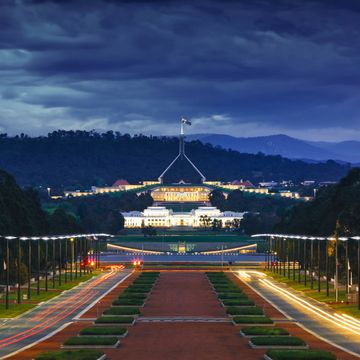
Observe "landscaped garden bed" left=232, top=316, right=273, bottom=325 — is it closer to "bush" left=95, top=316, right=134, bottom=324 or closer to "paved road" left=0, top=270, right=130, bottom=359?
"bush" left=95, top=316, right=134, bottom=324

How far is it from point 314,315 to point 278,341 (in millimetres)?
21982

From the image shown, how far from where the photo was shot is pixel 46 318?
82.9 m

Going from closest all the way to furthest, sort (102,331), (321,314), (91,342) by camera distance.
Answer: (91,342) → (102,331) → (321,314)

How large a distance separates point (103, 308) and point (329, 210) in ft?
186

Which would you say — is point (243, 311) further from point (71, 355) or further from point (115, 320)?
point (71, 355)

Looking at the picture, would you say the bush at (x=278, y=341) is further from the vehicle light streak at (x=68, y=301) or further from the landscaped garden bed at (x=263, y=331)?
the vehicle light streak at (x=68, y=301)

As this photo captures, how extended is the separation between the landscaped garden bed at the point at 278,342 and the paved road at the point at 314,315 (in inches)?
86.9

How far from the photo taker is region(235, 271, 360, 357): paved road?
68.6 meters

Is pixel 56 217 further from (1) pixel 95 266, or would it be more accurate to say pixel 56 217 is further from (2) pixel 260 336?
(2) pixel 260 336

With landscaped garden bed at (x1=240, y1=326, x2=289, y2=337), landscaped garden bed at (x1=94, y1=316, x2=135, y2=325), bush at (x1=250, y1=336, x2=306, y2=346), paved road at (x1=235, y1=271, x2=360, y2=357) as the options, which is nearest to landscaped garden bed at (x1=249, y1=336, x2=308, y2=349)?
bush at (x1=250, y1=336, x2=306, y2=346)

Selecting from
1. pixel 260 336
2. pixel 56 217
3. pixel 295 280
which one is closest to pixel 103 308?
pixel 260 336

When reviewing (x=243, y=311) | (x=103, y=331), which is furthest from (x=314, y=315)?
(x=103, y=331)

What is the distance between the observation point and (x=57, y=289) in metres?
119

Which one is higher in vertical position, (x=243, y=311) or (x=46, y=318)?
(x=243, y=311)
